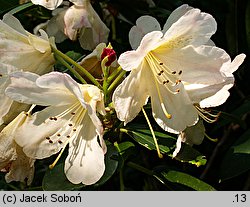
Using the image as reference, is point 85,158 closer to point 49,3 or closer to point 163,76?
point 163,76

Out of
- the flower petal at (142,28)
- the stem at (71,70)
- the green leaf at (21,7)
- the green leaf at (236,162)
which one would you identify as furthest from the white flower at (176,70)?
the green leaf at (21,7)

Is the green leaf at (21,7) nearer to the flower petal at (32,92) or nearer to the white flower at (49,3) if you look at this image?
the white flower at (49,3)

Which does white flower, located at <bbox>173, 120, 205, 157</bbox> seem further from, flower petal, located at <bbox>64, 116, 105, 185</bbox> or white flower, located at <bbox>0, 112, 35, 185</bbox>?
white flower, located at <bbox>0, 112, 35, 185</bbox>

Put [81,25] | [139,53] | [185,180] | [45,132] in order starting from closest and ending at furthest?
[139,53] → [45,132] → [185,180] → [81,25]

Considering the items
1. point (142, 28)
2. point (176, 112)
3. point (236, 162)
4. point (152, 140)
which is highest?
point (142, 28)

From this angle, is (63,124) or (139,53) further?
(63,124)

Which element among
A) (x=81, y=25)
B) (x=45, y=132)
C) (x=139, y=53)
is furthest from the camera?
(x=81, y=25)

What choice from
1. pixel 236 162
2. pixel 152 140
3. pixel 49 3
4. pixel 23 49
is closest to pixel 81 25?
pixel 49 3
